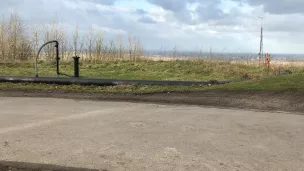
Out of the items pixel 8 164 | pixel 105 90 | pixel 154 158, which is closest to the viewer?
pixel 8 164

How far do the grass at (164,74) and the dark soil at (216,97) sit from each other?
1.82 ft

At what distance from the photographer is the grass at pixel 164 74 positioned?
444 inches

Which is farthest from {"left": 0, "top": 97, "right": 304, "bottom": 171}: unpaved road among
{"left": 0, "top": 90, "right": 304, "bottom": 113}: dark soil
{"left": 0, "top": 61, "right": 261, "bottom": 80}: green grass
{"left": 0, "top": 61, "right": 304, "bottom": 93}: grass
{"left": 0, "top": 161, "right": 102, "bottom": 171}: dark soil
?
{"left": 0, "top": 61, "right": 261, "bottom": 80}: green grass

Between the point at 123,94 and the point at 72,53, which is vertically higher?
the point at 72,53

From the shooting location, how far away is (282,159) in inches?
195

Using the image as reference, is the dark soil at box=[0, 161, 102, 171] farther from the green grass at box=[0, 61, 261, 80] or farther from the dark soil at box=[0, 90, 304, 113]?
the green grass at box=[0, 61, 261, 80]

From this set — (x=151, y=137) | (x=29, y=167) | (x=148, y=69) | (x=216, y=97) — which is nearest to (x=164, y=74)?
→ (x=148, y=69)

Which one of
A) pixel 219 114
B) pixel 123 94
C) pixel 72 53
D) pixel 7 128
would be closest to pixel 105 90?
pixel 123 94

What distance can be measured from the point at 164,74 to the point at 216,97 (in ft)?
22.8

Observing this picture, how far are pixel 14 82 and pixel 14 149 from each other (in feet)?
26.5

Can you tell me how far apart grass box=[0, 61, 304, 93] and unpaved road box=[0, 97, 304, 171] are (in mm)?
2853

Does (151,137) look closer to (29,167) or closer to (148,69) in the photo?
(29,167)

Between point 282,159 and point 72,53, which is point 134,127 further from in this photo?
point 72,53

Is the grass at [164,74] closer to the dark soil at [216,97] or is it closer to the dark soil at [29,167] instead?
the dark soil at [216,97]
